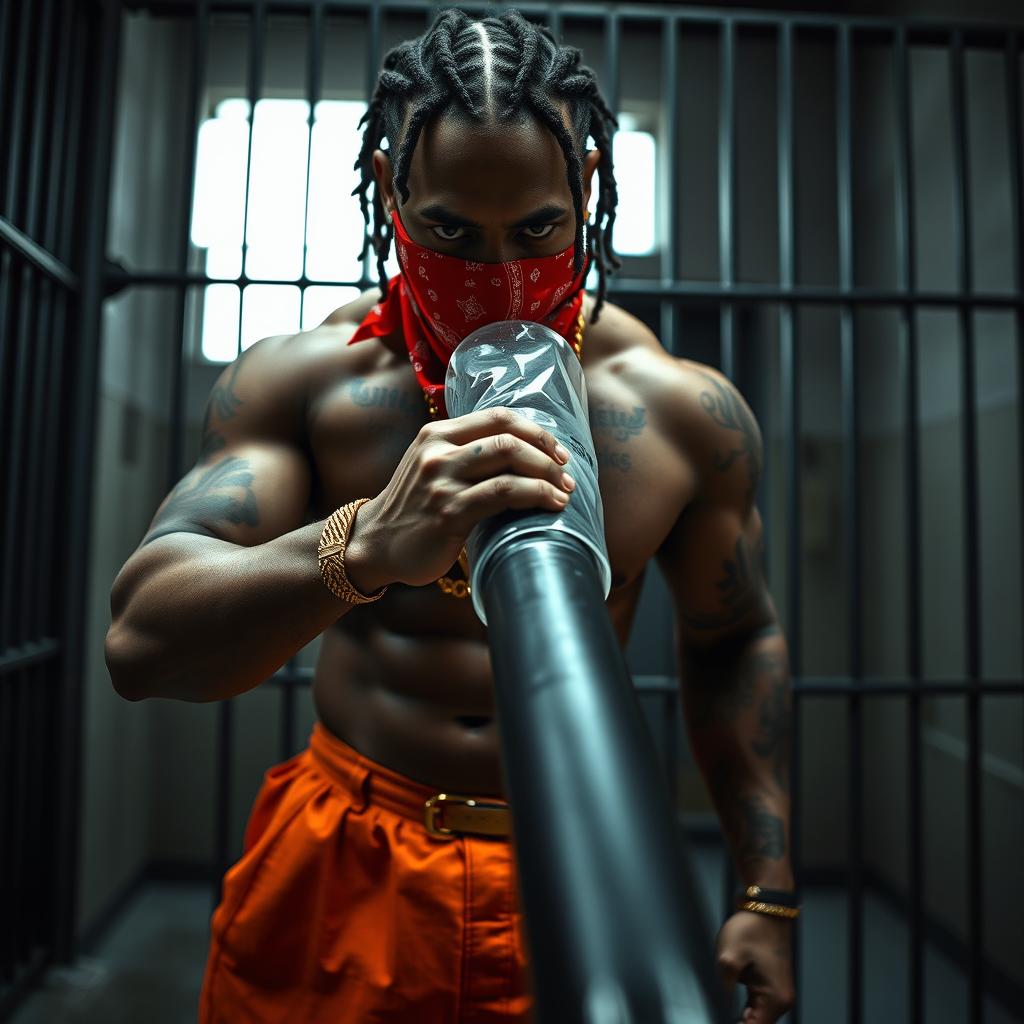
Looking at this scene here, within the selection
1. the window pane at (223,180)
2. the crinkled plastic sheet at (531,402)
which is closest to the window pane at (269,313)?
the window pane at (223,180)

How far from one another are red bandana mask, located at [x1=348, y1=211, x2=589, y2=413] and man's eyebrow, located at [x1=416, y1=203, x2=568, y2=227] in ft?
0.10

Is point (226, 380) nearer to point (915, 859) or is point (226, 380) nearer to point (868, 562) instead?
point (915, 859)

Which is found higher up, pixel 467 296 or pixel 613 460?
pixel 467 296

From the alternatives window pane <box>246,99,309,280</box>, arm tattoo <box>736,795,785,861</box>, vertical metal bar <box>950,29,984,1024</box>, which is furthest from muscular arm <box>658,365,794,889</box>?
window pane <box>246,99,309,280</box>

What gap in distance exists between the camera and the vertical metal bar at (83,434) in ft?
5.45

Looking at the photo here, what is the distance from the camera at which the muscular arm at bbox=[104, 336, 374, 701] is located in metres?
0.62

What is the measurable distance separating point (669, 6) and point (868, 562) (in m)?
1.94

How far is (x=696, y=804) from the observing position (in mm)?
3139

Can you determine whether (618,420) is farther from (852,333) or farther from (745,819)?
(852,333)

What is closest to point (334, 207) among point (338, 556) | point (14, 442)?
point (14, 442)

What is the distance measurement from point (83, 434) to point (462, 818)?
1.20 m

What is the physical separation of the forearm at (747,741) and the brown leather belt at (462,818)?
0.86ft

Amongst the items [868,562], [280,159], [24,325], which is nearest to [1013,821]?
[868,562]

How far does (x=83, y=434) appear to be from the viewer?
1671 mm
